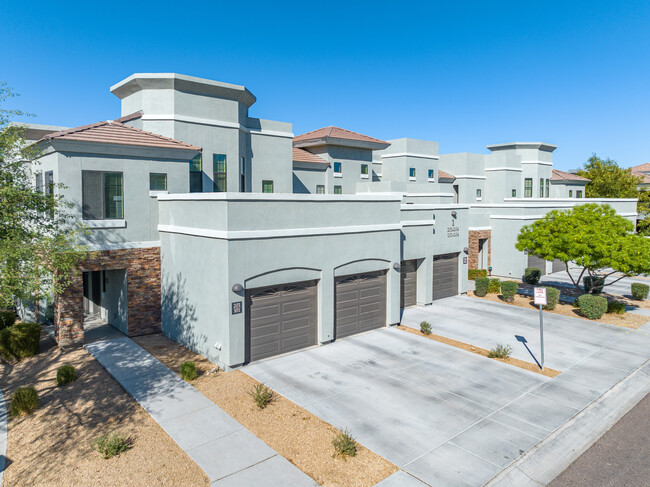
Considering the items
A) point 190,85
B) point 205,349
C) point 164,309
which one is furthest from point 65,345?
point 190,85

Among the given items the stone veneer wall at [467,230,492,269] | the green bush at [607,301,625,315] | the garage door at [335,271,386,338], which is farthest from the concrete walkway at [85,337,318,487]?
the stone veneer wall at [467,230,492,269]

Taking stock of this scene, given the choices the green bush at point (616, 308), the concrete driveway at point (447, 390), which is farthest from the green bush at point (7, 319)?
the green bush at point (616, 308)

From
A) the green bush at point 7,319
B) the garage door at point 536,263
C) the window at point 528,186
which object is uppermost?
the window at point 528,186

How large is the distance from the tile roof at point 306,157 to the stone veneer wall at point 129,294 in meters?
15.6

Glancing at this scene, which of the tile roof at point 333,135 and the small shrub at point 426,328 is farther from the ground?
the tile roof at point 333,135

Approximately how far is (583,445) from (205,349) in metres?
10.5

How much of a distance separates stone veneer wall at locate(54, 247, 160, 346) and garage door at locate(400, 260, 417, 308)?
1085 cm

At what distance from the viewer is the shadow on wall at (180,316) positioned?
1482cm

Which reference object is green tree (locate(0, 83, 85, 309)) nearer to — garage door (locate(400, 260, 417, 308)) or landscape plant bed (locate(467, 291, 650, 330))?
garage door (locate(400, 260, 417, 308))

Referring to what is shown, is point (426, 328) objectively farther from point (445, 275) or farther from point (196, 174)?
point (196, 174)

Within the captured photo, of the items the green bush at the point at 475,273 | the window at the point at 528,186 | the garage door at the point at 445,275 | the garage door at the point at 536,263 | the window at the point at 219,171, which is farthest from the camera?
the window at the point at 528,186

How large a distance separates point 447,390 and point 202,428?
20.9ft

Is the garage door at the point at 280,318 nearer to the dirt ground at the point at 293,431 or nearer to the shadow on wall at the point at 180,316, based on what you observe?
the dirt ground at the point at 293,431

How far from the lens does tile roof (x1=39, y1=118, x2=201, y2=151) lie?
14.9 metres
